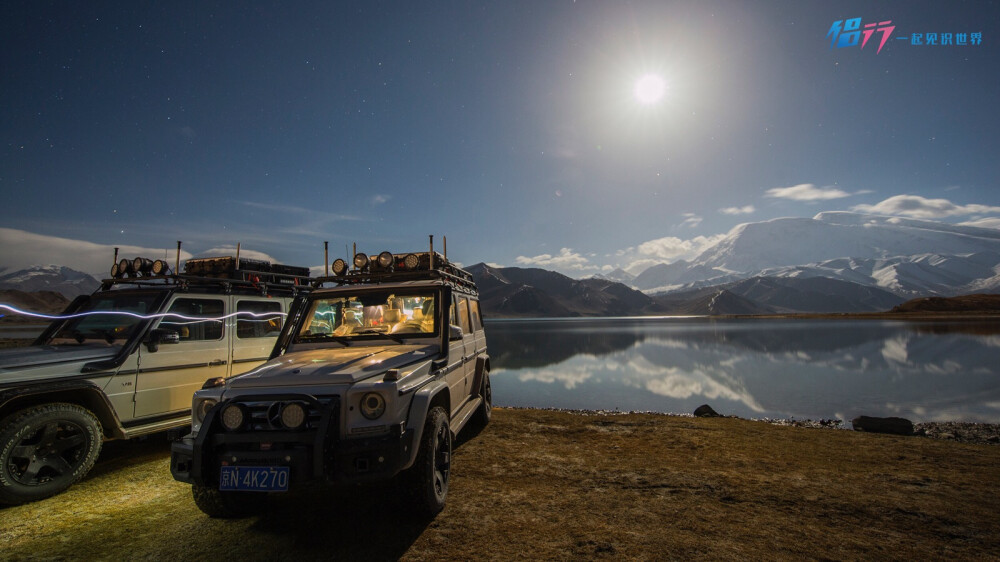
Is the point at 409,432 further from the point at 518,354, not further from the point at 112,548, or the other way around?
the point at 518,354

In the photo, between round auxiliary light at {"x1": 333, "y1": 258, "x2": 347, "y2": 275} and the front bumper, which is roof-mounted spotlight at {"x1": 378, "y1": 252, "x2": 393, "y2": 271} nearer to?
round auxiliary light at {"x1": 333, "y1": 258, "x2": 347, "y2": 275}

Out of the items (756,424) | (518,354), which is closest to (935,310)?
(518,354)

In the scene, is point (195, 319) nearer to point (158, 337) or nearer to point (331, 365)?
point (158, 337)

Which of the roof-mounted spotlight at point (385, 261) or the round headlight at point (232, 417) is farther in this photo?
the roof-mounted spotlight at point (385, 261)

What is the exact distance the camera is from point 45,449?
509cm

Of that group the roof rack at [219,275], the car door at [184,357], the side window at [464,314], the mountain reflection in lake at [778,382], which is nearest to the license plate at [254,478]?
the side window at [464,314]

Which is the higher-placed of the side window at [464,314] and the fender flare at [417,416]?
the side window at [464,314]

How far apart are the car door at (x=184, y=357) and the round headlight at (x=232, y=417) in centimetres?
332

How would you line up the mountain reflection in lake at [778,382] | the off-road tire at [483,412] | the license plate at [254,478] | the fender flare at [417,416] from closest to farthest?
the license plate at [254,478] → the fender flare at [417,416] → the off-road tire at [483,412] → the mountain reflection in lake at [778,382]

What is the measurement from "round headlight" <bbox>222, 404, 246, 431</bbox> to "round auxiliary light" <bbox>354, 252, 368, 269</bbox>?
3.18m

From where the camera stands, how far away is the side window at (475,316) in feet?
26.2

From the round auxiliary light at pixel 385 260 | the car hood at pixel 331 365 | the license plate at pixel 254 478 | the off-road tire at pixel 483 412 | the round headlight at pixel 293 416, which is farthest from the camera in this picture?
the off-road tire at pixel 483 412

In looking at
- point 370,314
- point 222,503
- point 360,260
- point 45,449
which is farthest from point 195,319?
point 222,503

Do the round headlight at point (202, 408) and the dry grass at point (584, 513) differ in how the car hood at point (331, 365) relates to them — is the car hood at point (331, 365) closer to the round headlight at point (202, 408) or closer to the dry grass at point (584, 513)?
the round headlight at point (202, 408)
